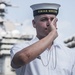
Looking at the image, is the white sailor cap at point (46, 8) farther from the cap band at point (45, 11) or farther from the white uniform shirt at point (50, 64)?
the white uniform shirt at point (50, 64)

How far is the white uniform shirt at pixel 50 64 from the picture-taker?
116 inches

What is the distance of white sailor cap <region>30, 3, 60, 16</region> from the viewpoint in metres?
3.03

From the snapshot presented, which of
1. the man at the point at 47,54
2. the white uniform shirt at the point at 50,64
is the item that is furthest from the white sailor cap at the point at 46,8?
the white uniform shirt at the point at 50,64

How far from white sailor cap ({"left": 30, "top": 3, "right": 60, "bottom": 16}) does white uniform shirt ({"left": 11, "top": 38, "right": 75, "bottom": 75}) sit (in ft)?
0.94

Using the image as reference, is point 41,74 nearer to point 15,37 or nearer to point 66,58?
point 66,58

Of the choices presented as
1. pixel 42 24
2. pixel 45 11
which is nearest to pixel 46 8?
pixel 45 11

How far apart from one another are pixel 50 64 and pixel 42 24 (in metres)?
0.30

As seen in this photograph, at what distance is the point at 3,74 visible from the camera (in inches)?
1961

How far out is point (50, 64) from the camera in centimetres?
297

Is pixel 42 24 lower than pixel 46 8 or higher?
lower

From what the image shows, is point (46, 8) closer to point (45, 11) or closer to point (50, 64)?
point (45, 11)

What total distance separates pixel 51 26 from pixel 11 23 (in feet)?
169

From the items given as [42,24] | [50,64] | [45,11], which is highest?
[45,11]

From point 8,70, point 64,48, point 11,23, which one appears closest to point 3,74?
point 8,70
